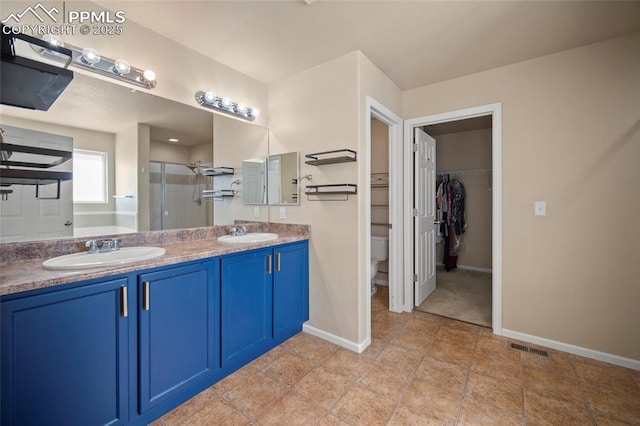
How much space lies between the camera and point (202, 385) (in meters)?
1.76

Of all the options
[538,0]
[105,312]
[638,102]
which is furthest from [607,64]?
[105,312]

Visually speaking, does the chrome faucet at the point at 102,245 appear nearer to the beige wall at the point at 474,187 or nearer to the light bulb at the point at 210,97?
the light bulb at the point at 210,97

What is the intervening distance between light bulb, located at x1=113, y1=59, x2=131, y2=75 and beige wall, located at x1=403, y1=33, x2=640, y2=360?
2823 millimetres

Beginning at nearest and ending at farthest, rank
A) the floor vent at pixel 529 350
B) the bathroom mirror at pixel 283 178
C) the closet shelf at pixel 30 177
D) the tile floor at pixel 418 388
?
the closet shelf at pixel 30 177
the tile floor at pixel 418 388
the floor vent at pixel 529 350
the bathroom mirror at pixel 283 178

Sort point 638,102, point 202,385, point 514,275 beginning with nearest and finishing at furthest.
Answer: point 202,385
point 638,102
point 514,275

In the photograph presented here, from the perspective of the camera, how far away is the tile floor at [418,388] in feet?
5.04

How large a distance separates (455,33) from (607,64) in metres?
1.19

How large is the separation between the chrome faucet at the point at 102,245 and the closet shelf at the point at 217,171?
88 cm

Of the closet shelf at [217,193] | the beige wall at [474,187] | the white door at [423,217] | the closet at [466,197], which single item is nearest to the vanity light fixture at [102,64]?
the closet shelf at [217,193]

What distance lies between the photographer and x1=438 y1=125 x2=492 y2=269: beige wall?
4.55 metres

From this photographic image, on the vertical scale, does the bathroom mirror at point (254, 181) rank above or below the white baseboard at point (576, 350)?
above

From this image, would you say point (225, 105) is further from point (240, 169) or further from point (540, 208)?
point (540, 208)

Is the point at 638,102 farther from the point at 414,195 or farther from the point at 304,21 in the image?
the point at 304,21

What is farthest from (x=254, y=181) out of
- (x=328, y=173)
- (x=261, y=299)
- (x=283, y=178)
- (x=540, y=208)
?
(x=540, y=208)
